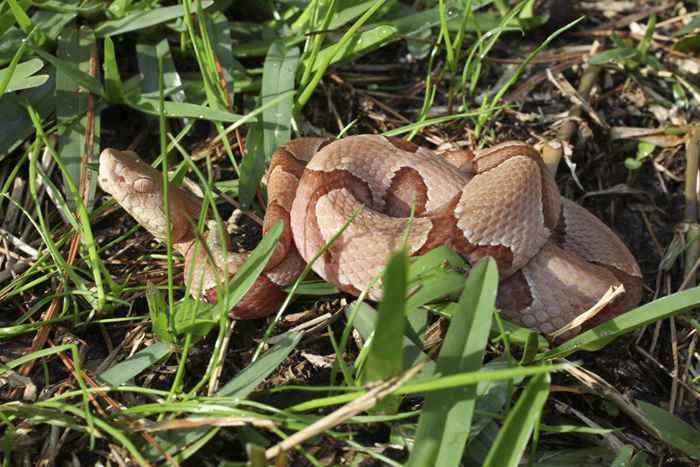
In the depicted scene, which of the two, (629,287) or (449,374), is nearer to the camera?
(449,374)

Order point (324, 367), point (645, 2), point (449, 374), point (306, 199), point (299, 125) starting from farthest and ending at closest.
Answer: point (645, 2)
point (299, 125)
point (306, 199)
point (324, 367)
point (449, 374)

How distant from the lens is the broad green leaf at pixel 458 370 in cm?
223

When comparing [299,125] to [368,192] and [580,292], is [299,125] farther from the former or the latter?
[580,292]

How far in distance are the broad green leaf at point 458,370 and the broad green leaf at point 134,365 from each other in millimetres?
1109

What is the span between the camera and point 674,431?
8.88 feet

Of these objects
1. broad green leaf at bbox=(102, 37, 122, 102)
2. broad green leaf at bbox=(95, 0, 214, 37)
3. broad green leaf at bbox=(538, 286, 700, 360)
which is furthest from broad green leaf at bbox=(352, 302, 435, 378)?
broad green leaf at bbox=(95, 0, 214, 37)

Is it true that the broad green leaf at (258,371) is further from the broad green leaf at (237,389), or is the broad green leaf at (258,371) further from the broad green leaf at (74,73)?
the broad green leaf at (74,73)

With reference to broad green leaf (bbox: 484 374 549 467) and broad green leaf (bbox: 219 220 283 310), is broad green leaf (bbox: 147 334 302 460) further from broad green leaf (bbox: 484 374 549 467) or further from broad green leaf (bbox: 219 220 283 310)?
broad green leaf (bbox: 484 374 549 467)

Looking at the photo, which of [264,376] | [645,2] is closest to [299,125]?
[264,376]

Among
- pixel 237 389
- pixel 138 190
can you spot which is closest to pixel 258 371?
pixel 237 389

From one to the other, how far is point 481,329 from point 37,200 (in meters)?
2.19

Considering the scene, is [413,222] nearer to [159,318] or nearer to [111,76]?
[159,318]

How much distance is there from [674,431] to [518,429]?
0.86 m

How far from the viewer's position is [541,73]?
4426 mm
